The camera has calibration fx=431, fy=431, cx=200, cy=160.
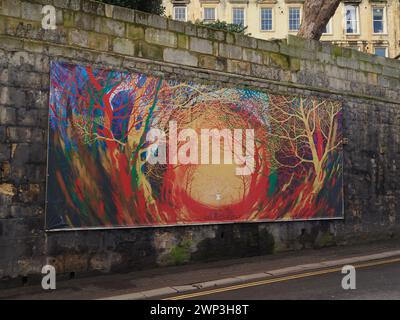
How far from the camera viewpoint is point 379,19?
41.3m

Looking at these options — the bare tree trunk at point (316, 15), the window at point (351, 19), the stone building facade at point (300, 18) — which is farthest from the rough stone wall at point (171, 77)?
the window at point (351, 19)

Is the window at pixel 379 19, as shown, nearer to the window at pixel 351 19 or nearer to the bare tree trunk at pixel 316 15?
the window at pixel 351 19

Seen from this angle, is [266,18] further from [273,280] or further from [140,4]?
[273,280]

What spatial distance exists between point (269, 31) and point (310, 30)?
2690 centimetres

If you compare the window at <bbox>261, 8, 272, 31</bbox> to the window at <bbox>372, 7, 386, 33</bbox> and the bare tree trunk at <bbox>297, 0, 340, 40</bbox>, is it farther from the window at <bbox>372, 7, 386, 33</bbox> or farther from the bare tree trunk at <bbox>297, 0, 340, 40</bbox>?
the bare tree trunk at <bbox>297, 0, 340, 40</bbox>

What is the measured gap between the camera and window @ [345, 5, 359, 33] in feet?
136

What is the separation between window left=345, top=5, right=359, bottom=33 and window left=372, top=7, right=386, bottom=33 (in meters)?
1.65

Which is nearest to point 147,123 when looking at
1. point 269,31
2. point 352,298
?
point 352,298

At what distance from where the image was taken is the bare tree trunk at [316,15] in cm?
1555

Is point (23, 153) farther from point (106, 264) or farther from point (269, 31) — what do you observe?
point (269, 31)

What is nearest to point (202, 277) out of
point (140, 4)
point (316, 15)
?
point (140, 4)

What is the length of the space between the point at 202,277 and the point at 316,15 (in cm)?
1140

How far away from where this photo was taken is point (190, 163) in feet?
31.0

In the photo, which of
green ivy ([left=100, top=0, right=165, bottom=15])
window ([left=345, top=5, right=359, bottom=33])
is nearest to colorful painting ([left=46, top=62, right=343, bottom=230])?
green ivy ([left=100, top=0, right=165, bottom=15])
